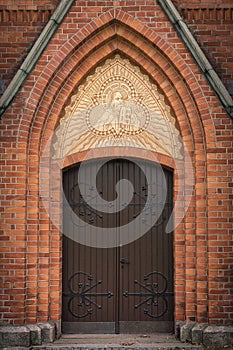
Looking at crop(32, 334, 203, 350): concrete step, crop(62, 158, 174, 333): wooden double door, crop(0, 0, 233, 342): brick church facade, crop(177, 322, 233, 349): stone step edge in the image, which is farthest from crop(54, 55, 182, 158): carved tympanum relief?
crop(32, 334, 203, 350): concrete step

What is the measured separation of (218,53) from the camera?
7.38 metres

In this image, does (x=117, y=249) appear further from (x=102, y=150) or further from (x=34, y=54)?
(x=34, y=54)

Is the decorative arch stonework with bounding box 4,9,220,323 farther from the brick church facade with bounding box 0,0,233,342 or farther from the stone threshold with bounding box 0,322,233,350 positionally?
the stone threshold with bounding box 0,322,233,350

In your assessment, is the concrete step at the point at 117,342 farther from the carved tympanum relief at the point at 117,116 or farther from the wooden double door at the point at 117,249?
the carved tympanum relief at the point at 117,116

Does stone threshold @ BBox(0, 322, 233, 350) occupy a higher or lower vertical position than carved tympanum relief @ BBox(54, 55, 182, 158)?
lower

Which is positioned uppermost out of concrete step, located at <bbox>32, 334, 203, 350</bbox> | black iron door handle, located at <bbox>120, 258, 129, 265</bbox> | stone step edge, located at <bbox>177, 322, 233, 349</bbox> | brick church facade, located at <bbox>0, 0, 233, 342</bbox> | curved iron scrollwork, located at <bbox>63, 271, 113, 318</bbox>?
brick church facade, located at <bbox>0, 0, 233, 342</bbox>

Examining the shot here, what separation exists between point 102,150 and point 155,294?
236cm

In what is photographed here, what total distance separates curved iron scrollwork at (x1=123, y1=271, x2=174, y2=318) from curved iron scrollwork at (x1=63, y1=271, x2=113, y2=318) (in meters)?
0.50

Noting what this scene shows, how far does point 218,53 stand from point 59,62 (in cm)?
237

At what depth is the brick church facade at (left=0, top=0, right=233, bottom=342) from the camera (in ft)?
23.3

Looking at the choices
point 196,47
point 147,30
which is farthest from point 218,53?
point 147,30

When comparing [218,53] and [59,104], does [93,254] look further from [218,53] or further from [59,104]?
[218,53]

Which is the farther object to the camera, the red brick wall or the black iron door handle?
the black iron door handle

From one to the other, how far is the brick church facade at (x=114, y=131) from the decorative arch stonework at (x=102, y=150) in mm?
15
